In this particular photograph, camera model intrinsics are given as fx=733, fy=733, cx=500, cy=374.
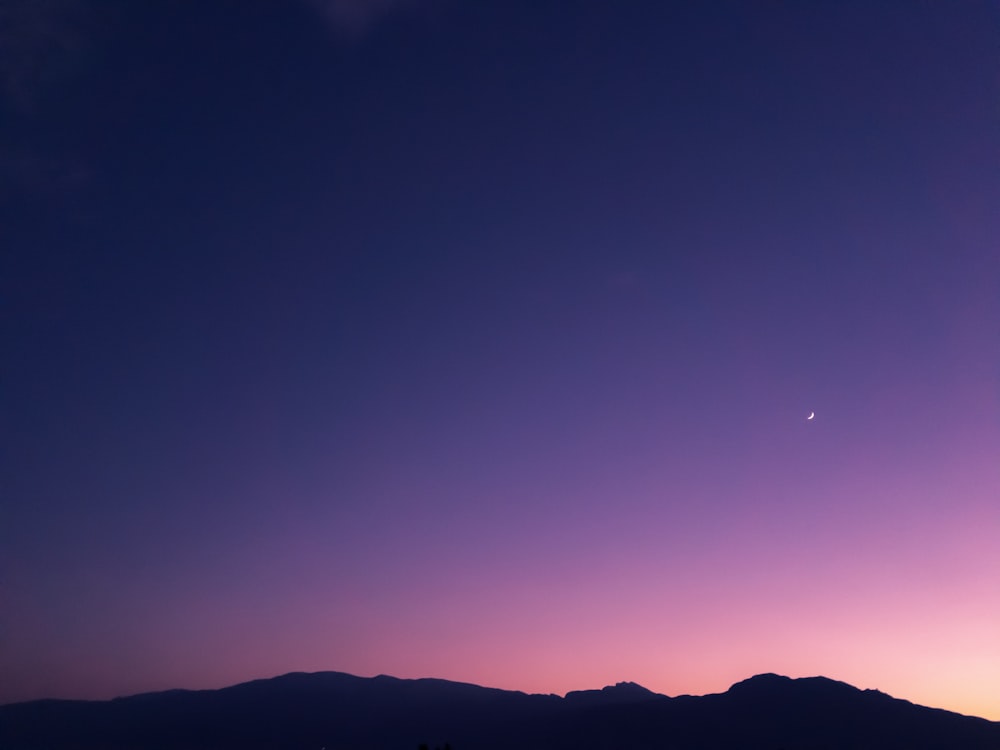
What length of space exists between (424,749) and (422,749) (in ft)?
4.33

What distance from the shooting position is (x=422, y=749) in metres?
40.8

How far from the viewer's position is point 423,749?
1575 inches

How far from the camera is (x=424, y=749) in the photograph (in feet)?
130

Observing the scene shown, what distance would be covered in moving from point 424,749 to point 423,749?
47 cm

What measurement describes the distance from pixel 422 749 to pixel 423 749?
2.80 ft
